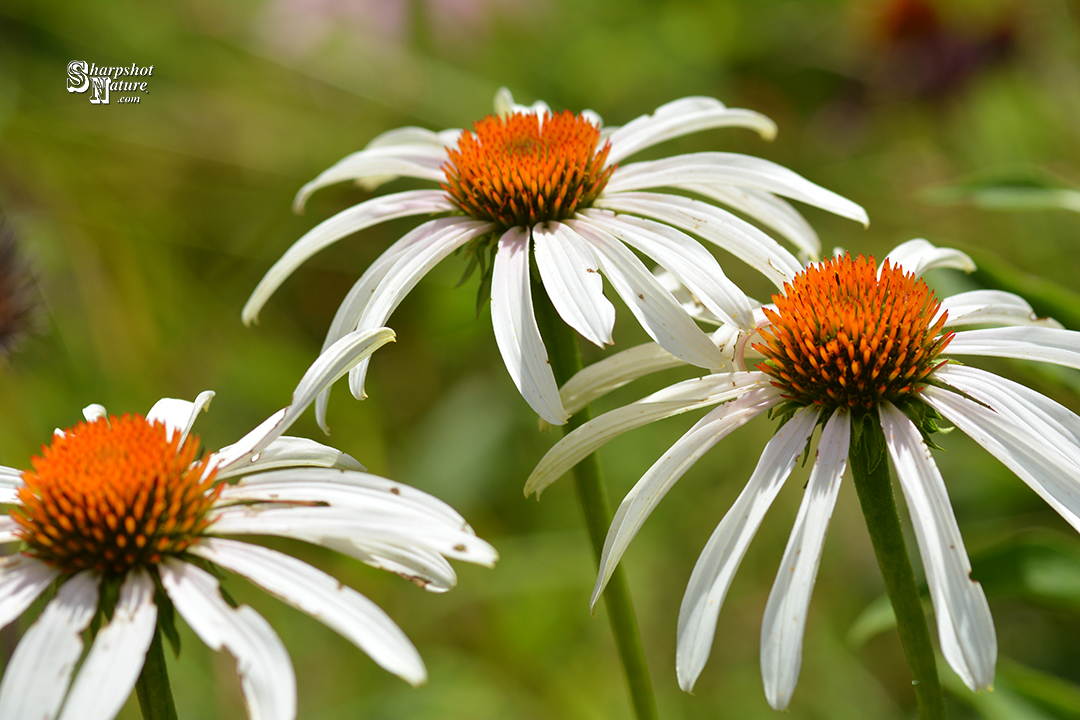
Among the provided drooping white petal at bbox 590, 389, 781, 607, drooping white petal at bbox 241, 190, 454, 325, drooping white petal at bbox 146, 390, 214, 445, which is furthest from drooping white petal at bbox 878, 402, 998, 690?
drooping white petal at bbox 146, 390, 214, 445

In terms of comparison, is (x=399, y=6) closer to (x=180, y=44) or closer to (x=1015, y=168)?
(x=180, y=44)

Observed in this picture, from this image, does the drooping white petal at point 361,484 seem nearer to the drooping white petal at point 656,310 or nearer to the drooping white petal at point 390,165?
the drooping white petal at point 656,310

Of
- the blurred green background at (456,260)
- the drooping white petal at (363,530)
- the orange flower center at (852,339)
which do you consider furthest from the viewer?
the blurred green background at (456,260)

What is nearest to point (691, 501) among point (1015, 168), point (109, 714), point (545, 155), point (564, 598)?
point (564, 598)

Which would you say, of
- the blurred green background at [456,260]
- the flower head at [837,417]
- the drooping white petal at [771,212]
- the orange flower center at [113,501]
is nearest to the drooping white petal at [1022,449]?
the flower head at [837,417]

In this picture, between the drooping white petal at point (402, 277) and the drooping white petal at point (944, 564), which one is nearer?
the drooping white petal at point (944, 564)

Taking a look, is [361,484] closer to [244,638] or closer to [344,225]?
[244,638]
